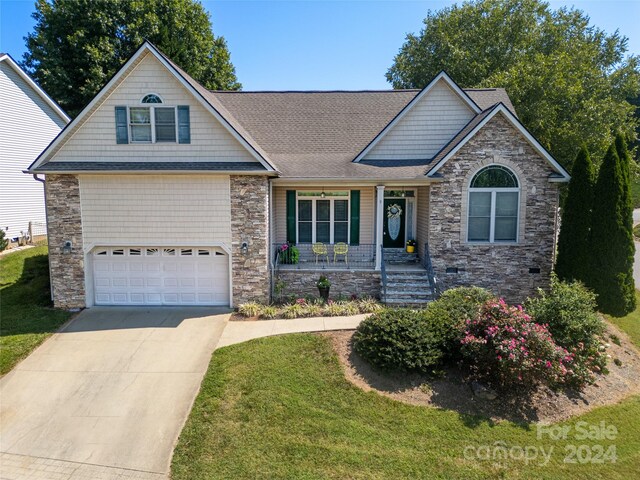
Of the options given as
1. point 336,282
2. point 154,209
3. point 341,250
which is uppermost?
point 154,209

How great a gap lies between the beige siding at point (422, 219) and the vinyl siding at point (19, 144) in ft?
62.6

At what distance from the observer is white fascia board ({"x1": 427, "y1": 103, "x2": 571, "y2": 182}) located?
481 inches

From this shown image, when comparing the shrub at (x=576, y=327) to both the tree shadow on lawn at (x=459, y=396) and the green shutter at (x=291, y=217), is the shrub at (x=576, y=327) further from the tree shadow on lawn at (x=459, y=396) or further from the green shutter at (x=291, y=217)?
the green shutter at (x=291, y=217)

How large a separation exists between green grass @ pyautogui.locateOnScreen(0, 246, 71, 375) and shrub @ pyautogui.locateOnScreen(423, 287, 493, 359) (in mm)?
9831

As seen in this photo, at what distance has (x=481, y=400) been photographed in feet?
25.8

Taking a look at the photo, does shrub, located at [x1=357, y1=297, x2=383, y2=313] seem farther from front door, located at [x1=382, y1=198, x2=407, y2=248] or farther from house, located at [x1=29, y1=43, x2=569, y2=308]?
front door, located at [x1=382, y1=198, x2=407, y2=248]

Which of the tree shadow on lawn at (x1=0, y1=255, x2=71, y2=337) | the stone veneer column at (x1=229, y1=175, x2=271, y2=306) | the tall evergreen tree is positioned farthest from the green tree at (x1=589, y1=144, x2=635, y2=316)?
the tree shadow on lawn at (x1=0, y1=255, x2=71, y2=337)

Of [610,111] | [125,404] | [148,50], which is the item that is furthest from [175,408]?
[610,111]

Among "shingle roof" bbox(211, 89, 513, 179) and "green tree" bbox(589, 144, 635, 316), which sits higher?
"shingle roof" bbox(211, 89, 513, 179)

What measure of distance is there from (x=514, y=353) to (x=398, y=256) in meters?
7.58

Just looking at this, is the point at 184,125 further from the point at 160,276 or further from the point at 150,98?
the point at 160,276

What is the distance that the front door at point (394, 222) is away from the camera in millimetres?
15172

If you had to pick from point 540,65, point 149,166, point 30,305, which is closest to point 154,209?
point 149,166

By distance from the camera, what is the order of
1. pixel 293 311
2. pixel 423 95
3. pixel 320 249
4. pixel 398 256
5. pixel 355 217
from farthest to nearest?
pixel 398 256
pixel 355 217
pixel 423 95
pixel 320 249
pixel 293 311
